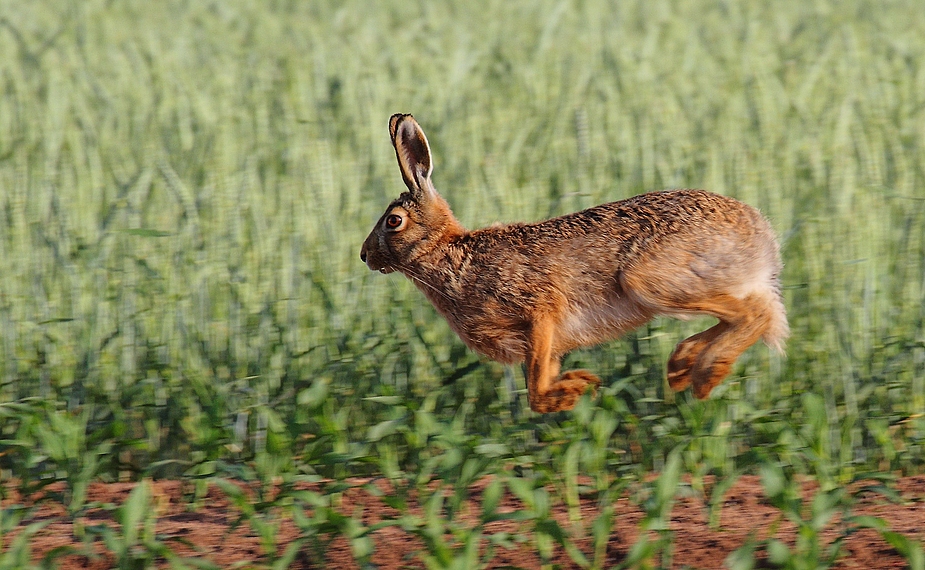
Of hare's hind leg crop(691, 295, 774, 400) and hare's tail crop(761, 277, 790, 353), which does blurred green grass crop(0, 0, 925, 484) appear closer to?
hare's tail crop(761, 277, 790, 353)

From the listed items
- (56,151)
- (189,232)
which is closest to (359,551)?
(189,232)

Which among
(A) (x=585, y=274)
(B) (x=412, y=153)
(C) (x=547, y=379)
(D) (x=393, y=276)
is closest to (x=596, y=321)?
(A) (x=585, y=274)

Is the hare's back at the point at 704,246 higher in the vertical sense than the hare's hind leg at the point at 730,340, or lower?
higher

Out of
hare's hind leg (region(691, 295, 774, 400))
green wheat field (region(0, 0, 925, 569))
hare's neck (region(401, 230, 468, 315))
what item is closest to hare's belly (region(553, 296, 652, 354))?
→ hare's hind leg (region(691, 295, 774, 400))

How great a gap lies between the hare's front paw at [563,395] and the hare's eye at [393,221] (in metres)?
0.72

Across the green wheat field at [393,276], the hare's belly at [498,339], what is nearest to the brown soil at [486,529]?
the green wheat field at [393,276]

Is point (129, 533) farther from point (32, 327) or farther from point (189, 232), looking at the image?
point (189, 232)

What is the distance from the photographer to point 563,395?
11.8 feet

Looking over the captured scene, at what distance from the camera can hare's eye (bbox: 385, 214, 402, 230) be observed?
3.95m

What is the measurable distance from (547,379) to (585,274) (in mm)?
346

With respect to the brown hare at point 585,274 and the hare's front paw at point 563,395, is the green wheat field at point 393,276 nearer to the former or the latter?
the hare's front paw at point 563,395

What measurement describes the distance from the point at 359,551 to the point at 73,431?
1148 millimetres

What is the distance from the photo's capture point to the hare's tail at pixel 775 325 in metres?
3.76

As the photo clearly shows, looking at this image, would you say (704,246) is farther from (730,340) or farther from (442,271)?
(442,271)
